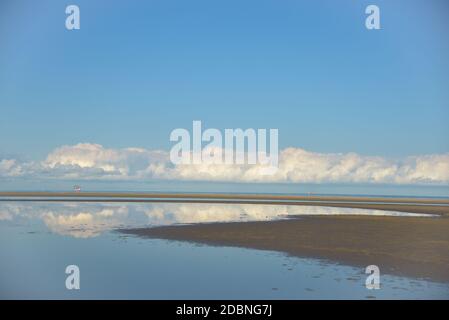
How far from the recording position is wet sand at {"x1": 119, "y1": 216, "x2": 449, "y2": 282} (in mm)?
20375

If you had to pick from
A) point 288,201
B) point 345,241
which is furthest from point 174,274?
point 288,201

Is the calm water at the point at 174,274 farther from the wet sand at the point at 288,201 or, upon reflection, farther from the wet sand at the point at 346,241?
the wet sand at the point at 288,201

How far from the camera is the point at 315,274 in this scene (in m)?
17.9

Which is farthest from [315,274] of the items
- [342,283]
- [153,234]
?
[153,234]

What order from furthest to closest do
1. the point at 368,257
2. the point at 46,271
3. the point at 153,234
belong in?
1. the point at 153,234
2. the point at 368,257
3. the point at 46,271

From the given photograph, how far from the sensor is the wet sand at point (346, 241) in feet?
66.8

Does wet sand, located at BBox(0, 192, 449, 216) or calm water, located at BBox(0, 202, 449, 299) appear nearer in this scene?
calm water, located at BBox(0, 202, 449, 299)

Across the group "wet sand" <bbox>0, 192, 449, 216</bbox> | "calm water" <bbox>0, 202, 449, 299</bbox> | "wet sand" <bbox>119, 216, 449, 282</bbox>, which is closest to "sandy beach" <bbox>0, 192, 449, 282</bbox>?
"wet sand" <bbox>119, 216, 449, 282</bbox>

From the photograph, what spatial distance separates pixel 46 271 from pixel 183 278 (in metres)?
6.36

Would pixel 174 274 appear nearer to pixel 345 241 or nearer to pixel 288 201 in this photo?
pixel 345 241

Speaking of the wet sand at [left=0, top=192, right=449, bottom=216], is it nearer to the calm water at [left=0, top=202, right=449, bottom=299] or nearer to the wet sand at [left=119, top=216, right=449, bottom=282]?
the wet sand at [left=119, top=216, right=449, bottom=282]

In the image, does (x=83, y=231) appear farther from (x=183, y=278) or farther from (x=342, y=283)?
(x=342, y=283)

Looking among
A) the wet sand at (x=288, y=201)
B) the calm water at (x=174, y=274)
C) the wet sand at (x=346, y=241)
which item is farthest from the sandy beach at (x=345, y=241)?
the wet sand at (x=288, y=201)

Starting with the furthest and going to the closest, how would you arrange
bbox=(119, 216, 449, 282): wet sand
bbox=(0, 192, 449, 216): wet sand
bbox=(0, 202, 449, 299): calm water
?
bbox=(0, 192, 449, 216): wet sand
bbox=(119, 216, 449, 282): wet sand
bbox=(0, 202, 449, 299): calm water
